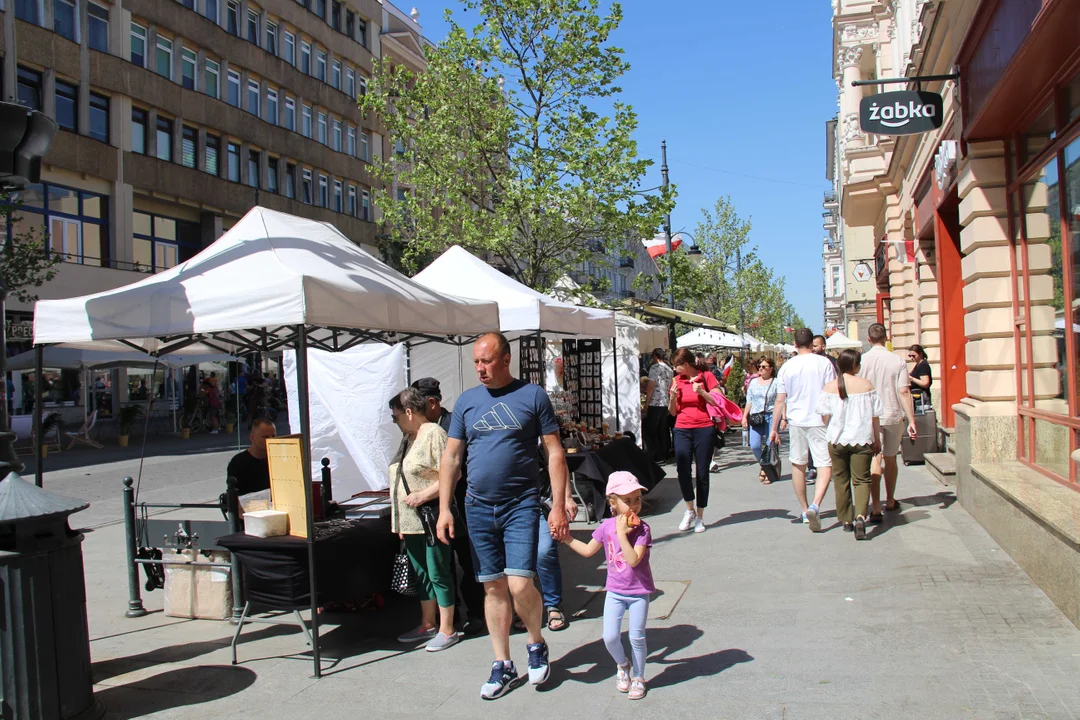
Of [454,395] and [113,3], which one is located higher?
[113,3]

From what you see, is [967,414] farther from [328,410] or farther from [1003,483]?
[328,410]

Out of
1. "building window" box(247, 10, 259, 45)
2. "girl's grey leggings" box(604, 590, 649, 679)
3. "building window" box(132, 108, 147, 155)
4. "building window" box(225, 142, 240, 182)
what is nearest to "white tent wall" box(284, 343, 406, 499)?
"girl's grey leggings" box(604, 590, 649, 679)

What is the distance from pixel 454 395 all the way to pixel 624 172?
5765mm

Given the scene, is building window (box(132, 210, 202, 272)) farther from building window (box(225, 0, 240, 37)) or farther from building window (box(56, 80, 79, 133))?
building window (box(225, 0, 240, 37))

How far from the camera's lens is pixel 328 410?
919 cm

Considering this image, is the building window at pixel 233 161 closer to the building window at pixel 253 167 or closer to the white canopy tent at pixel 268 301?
the building window at pixel 253 167

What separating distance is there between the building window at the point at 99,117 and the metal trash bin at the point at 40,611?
2686cm

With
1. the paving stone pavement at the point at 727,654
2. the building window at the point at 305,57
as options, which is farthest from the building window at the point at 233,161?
the paving stone pavement at the point at 727,654

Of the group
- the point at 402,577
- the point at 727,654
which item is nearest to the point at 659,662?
the point at 727,654

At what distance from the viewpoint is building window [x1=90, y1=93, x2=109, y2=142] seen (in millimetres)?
27812

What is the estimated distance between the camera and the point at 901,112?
8938 mm

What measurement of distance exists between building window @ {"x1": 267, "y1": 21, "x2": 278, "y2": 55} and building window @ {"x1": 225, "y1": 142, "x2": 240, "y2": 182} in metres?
4.49

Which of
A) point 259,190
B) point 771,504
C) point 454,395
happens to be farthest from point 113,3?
point 771,504

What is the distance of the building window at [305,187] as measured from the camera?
38000mm
